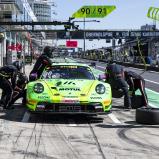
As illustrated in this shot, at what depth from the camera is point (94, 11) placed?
1753 inches

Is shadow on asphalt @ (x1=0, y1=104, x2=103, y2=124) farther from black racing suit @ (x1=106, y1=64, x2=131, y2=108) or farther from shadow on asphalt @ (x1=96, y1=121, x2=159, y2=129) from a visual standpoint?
black racing suit @ (x1=106, y1=64, x2=131, y2=108)

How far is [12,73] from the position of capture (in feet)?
42.0

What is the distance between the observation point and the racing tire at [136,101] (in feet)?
43.8

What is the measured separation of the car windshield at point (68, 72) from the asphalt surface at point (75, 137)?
1000mm

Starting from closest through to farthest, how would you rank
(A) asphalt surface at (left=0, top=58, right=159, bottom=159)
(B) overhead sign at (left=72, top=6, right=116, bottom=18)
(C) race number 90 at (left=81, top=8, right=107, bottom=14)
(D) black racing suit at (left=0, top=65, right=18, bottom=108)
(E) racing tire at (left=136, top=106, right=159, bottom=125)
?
1. (A) asphalt surface at (left=0, top=58, right=159, bottom=159)
2. (E) racing tire at (left=136, top=106, right=159, bottom=125)
3. (D) black racing suit at (left=0, top=65, right=18, bottom=108)
4. (B) overhead sign at (left=72, top=6, right=116, bottom=18)
5. (C) race number 90 at (left=81, top=8, right=107, bottom=14)

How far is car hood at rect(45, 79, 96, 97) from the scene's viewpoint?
1080 centimetres

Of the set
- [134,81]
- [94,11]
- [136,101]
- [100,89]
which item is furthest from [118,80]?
[94,11]

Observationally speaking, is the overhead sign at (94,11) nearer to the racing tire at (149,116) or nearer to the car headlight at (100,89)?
the car headlight at (100,89)

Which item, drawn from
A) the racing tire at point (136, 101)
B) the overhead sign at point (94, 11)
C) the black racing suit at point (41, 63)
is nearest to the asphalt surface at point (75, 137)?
the racing tire at point (136, 101)

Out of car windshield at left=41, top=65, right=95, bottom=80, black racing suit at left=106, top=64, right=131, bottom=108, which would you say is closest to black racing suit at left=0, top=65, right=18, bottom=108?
car windshield at left=41, top=65, right=95, bottom=80

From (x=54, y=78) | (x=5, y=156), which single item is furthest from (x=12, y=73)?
(x=5, y=156)

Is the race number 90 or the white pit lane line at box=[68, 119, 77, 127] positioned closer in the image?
the white pit lane line at box=[68, 119, 77, 127]

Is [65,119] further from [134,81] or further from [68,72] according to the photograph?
[134,81]

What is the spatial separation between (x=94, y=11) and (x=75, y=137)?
1434 inches
